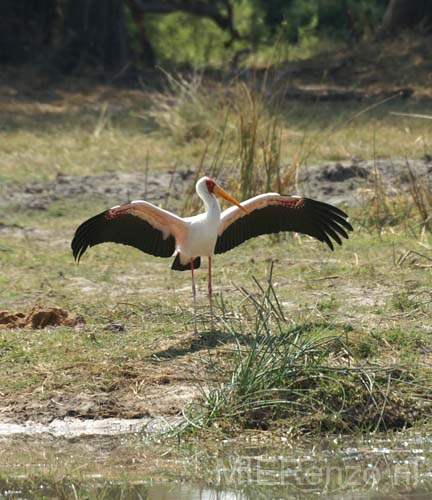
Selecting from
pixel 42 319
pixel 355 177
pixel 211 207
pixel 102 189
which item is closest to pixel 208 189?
pixel 211 207

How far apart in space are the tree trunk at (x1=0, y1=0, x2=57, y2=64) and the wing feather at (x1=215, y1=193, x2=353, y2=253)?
1065 cm

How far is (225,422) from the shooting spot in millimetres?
5566

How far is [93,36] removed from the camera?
56.3ft

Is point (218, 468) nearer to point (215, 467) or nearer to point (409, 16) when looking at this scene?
point (215, 467)

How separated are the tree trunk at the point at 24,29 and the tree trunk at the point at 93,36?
1.28ft

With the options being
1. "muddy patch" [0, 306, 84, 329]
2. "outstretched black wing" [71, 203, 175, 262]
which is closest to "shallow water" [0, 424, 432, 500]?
"outstretched black wing" [71, 203, 175, 262]

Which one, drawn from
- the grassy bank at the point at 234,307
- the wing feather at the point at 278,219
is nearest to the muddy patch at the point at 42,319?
the grassy bank at the point at 234,307

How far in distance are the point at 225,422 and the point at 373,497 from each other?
0.96 metres

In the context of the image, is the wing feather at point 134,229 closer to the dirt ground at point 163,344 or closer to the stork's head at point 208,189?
the stork's head at point 208,189

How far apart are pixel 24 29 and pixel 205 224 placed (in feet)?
37.1

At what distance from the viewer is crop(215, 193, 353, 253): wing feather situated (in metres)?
→ 7.04

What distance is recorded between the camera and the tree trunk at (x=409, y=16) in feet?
57.8

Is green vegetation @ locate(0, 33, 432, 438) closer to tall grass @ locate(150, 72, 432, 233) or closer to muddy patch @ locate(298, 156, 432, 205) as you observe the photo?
tall grass @ locate(150, 72, 432, 233)

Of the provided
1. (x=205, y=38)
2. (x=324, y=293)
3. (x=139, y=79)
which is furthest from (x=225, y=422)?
(x=205, y=38)
